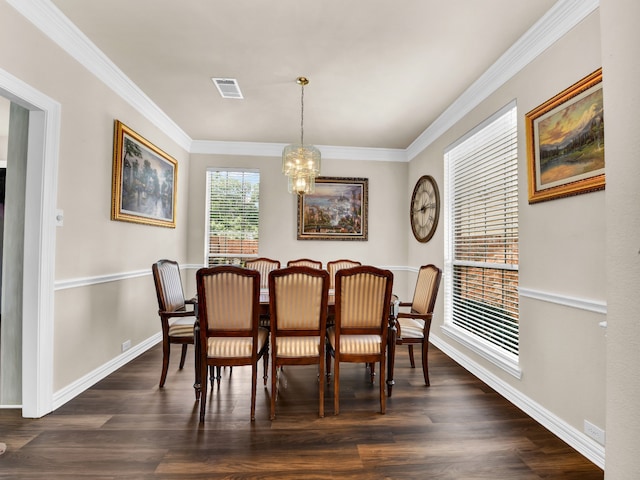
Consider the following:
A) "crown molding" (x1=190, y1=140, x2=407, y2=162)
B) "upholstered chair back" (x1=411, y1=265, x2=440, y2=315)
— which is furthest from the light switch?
"upholstered chair back" (x1=411, y1=265, x2=440, y2=315)

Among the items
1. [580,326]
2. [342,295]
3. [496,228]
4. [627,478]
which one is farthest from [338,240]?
[627,478]

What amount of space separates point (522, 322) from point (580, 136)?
1.39 metres

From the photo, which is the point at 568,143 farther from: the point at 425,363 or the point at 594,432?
the point at 425,363

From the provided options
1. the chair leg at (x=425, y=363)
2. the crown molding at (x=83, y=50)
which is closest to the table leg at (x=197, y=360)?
the chair leg at (x=425, y=363)

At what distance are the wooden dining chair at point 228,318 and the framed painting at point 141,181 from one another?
1.58m

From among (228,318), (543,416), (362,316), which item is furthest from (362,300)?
(543,416)

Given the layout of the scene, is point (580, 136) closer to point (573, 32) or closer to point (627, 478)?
point (573, 32)

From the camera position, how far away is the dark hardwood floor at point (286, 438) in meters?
1.72

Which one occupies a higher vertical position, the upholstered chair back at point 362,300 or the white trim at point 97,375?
the upholstered chair back at point 362,300

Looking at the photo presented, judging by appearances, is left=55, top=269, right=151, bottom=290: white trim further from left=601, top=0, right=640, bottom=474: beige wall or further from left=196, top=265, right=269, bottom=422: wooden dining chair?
left=601, top=0, right=640, bottom=474: beige wall

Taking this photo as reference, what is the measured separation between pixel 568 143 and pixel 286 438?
8.59 feet

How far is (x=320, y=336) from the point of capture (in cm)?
226

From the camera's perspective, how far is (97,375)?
2.77m

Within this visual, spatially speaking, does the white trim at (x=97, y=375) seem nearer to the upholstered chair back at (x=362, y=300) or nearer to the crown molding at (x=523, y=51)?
the upholstered chair back at (x=362, y=300)
